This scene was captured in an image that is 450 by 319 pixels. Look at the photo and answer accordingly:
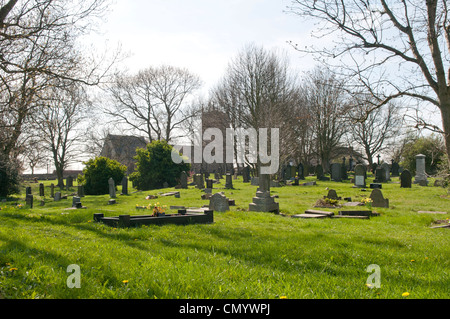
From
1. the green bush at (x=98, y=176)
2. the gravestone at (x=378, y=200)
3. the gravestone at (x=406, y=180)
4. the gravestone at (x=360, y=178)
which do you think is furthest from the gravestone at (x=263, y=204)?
the green bush at (x=98, y=176)

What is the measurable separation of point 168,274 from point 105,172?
25.3 m

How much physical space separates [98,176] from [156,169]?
4.78 m

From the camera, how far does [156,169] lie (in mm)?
29266

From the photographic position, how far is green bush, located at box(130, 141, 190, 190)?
29203 millimetres

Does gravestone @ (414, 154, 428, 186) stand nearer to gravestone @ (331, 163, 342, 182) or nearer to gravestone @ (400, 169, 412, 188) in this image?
gravestone @ (400, 169, 412, 188)

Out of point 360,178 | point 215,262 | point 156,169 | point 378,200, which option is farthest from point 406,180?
point 215,262

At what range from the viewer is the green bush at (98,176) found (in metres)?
27.1

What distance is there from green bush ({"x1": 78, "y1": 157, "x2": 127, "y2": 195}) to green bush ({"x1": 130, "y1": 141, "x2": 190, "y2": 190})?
6.64 feet

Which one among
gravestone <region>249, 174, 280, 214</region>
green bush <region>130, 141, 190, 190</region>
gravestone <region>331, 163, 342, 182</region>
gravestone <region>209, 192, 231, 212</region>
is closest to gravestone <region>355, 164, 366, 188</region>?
gravestone <region>331, 163, 342, 182</region>

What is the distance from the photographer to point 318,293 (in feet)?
11.0

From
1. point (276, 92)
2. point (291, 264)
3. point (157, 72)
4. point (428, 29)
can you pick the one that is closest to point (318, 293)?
point (291, 264)

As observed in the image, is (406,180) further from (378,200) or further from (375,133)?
(375,133)

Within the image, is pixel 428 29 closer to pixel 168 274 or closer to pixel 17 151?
pixel 168 274

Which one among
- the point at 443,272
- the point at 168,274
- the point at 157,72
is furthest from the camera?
the point at 157,72
